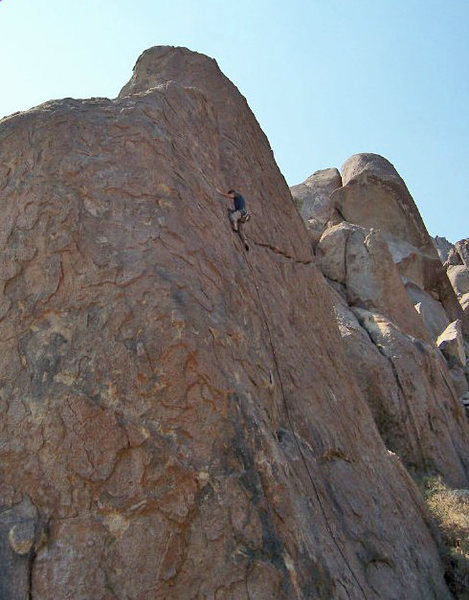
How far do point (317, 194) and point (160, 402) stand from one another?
20.4 m

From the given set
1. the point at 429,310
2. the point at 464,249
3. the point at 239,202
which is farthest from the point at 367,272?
the point at 464,249

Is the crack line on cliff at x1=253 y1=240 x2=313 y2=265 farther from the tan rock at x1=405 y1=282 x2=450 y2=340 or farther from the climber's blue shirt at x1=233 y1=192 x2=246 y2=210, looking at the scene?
the tan rock at x1=405 y1=282 x2=450 y2=340

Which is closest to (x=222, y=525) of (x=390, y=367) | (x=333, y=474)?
(x=333, y=474)

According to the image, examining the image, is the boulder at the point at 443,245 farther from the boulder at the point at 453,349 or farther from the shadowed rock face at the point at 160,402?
the shadowed rock face at the point at 160,402

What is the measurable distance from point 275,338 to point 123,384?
2245 mm

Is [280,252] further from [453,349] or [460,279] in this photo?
[460,279]

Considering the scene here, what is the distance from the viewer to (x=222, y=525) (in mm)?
3656

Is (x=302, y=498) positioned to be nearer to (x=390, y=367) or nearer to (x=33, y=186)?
(x=33, y=186)

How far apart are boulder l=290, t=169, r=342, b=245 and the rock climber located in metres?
15.3

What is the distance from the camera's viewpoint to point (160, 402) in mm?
3979

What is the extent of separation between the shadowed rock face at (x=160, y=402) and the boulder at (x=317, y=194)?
16.3 m

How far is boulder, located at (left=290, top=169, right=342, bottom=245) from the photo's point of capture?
22594 mm

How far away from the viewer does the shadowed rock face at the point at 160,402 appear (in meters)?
3.62

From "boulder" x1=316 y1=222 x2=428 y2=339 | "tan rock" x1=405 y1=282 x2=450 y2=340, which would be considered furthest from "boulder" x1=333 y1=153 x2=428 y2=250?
"boulder" x1=316 y1=222 x2=428 y2=339
